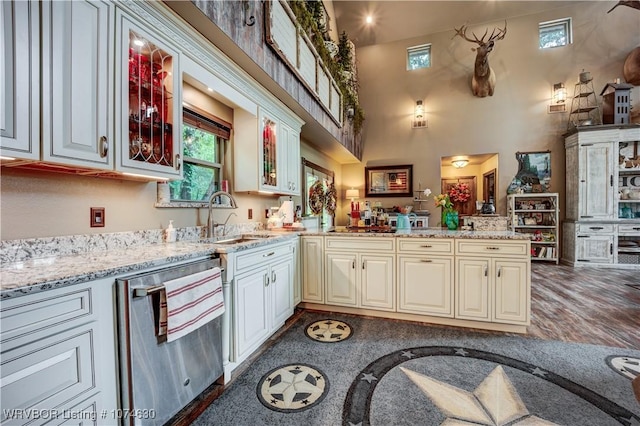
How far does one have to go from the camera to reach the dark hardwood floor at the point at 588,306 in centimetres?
255

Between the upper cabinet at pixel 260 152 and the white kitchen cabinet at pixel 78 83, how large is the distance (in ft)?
4.89

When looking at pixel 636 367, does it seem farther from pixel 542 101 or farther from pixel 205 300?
pixel 542 101

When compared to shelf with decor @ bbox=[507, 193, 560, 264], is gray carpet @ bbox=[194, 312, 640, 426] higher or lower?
lower

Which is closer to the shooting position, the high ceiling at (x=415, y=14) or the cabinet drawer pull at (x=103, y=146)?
the cabinet drawer pull at (x=103, y=146)

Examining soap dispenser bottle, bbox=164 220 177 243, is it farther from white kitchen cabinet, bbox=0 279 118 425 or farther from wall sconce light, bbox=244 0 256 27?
wall sconce light, bbox=244 0 256 27

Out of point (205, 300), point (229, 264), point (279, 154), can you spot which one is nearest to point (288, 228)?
point (279, 154)

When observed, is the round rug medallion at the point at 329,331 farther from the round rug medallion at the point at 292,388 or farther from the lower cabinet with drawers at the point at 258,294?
the round rug medallion at the point at 292,388

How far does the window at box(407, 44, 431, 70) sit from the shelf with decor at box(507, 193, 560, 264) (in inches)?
151

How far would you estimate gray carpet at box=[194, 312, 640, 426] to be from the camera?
155 cm

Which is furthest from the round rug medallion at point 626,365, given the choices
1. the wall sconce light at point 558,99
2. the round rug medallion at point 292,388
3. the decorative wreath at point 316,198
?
the wall sconce light at point 558,99

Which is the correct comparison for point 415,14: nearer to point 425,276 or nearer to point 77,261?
point 425,276

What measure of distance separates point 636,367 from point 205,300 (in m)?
3.10

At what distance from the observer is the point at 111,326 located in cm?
119

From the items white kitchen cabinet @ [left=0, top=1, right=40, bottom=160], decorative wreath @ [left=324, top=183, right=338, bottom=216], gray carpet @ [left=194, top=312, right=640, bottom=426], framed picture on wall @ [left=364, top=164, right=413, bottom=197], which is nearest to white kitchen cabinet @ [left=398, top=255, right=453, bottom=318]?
gray carpet @ [left=194, top=312, right=640, bottom=426]
